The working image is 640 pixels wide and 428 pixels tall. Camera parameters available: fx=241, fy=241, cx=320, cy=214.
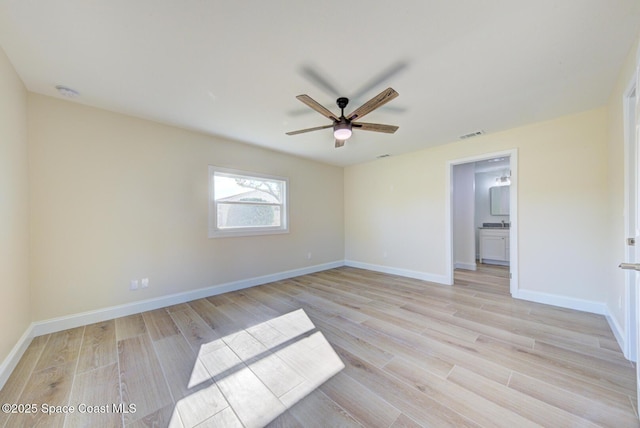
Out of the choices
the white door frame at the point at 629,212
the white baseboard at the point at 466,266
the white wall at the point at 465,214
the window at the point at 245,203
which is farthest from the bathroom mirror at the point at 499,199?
the window at the point at 245,203

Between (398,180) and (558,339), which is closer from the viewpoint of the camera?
(558,339)

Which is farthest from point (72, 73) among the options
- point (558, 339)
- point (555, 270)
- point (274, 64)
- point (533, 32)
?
point (555, 270)

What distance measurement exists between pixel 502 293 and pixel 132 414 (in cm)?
452

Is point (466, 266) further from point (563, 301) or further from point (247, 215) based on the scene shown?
point (247, 215)

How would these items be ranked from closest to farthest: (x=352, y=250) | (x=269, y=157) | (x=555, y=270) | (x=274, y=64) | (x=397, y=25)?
(x=397, y=25) < (x=274, y=64) < (x=555, y=270) < (x=269, y=157) < (x=352, y=250)

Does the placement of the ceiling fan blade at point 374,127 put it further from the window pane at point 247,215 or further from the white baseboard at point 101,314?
the white baseboard at point 101,314

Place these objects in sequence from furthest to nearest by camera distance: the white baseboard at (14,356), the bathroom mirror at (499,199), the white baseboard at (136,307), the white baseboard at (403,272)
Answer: the bathroom mirror at (499,199) < the white baseboard at (403,272) < the white baseboard at (136,307) < the white baseboard at (14,356)

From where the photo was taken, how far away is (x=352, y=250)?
5.79 meters

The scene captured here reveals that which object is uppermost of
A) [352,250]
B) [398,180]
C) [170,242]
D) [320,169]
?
[320,169]

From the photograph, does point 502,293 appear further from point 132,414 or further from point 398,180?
point 132,414

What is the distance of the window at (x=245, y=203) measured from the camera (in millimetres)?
3769

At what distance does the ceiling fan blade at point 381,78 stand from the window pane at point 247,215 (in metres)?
2.57

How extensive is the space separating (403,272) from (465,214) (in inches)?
86.6

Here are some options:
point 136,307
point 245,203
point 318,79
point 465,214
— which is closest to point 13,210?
point 136,307
